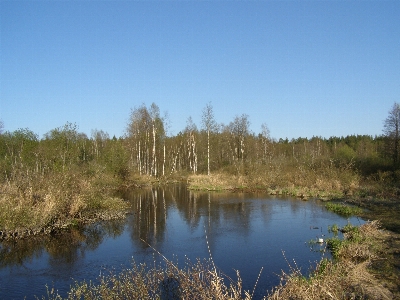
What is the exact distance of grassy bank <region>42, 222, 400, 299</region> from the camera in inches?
275

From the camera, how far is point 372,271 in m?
10.6

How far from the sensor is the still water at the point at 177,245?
37.3 feet

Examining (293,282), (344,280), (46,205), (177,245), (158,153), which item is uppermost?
(158,153)

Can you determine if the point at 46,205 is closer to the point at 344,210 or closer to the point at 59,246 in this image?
the point at 59,246

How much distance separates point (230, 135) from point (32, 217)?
50.6 meters

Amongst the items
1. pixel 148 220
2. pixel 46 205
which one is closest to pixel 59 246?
pixel 46 205

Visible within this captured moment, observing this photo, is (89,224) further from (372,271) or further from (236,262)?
(372,271)

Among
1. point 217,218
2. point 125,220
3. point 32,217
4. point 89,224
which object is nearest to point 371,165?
point 217,218

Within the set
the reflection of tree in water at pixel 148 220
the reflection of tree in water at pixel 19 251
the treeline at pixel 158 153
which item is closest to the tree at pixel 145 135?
the treeline at pixel 158 153

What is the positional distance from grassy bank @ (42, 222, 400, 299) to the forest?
6.49 meters

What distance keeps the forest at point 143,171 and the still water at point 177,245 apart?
55.9 inches

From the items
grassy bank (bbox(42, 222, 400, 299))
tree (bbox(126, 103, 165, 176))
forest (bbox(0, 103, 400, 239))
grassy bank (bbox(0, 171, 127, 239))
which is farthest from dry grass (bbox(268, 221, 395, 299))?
tree (bbox(126, 103, 165, 176))

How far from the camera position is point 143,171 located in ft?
179

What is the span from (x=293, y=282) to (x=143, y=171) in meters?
48.2
